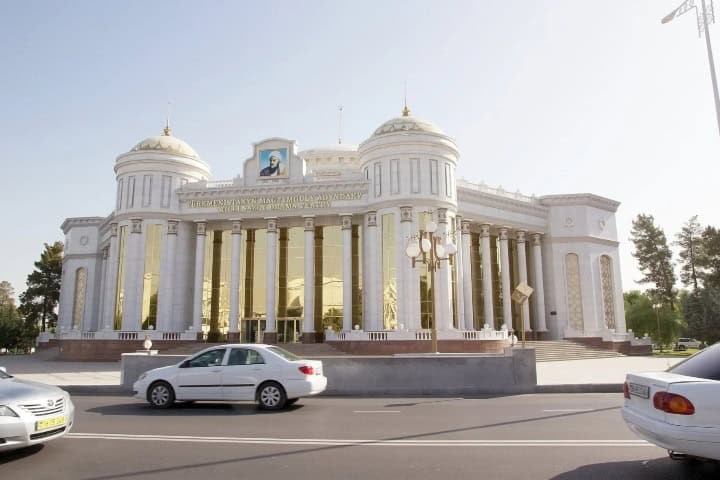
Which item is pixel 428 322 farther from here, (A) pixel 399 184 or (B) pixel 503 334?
(A) pixel 399 184

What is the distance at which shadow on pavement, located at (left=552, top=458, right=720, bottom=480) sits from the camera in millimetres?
5914

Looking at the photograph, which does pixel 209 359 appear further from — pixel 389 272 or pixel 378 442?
pixel 389 272

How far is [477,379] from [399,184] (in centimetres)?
1943

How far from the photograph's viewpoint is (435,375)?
1524 cm

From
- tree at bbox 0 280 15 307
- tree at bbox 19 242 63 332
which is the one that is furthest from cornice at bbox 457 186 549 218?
tree at bbox 0 280 15 307

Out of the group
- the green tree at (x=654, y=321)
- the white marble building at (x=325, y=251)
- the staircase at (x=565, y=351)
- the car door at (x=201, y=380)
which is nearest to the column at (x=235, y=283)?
the white marble building at (x=325, y=251)

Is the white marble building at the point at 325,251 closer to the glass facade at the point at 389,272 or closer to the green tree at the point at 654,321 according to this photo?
the glass facade at the point at 389,272

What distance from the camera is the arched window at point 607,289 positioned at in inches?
1609

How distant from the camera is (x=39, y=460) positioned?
697 cm

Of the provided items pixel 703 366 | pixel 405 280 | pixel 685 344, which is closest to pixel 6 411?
pixel 703 366

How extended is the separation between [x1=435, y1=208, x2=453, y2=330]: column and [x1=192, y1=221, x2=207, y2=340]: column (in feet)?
49.7

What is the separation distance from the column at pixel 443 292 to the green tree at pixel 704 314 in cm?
2547

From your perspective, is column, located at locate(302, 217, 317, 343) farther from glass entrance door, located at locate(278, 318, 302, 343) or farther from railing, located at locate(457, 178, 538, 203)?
railing, located at locate(457, 178, 538, 203)

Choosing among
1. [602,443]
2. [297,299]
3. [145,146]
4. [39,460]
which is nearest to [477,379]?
[602,443]
